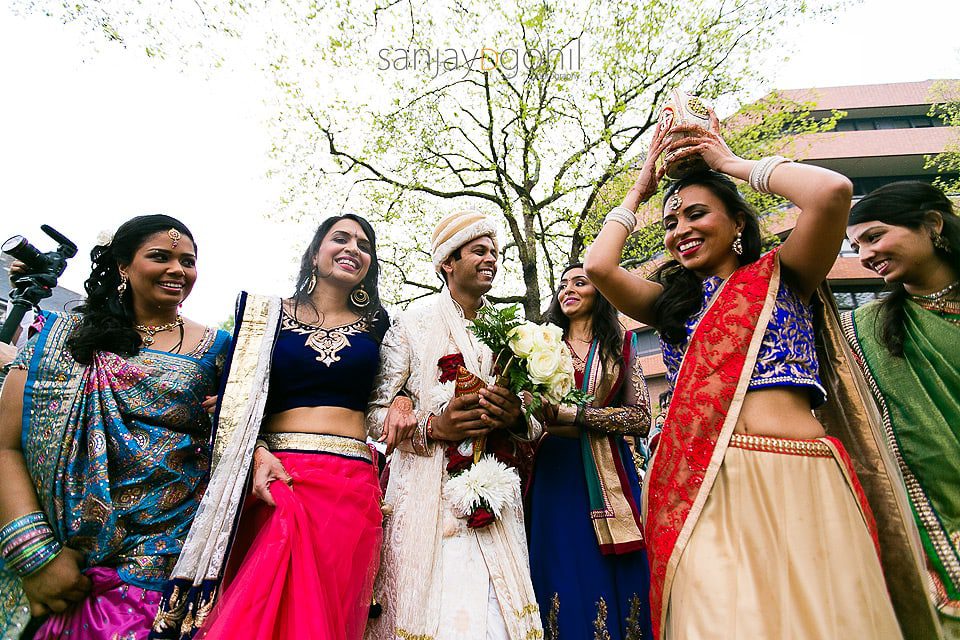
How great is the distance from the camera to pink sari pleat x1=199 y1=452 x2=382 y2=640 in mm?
1913

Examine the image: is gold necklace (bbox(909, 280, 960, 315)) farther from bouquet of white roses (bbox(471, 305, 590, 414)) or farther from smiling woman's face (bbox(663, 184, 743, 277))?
bouquet of white roses (bbox(471, 305, 590, 414))

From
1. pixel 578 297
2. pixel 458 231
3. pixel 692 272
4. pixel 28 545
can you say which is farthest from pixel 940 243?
pixel 28 545

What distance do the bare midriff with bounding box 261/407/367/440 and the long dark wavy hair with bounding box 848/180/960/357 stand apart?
Answer: 2677 millimetres

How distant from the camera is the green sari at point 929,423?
2.38 meters

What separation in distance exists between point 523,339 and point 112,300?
6.71ft

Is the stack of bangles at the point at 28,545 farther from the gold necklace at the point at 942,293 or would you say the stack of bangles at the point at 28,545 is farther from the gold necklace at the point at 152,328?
the gold necklace at the point at 942,293

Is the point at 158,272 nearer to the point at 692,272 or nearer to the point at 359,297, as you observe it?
the point at 359,297

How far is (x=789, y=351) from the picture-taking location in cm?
197

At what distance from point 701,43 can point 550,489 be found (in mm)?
9929

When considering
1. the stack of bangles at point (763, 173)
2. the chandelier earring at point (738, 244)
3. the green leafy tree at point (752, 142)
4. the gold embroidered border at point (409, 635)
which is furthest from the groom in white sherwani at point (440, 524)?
the green leafy tree at point (752, 142)

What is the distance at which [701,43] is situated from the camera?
33.2ft

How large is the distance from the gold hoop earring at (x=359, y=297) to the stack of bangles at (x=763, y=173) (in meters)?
1.91

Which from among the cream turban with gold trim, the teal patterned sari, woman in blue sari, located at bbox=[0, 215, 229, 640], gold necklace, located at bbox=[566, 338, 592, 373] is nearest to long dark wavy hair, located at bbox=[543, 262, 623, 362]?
gold necklace, located at bbox=[566, 338, 592, 373]

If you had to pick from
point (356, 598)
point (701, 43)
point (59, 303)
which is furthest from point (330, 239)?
point (59, 303)
